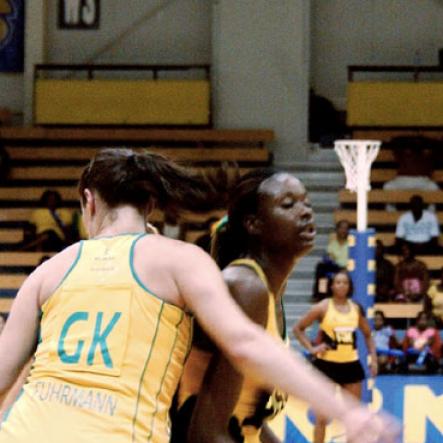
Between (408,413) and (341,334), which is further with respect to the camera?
(341,334)

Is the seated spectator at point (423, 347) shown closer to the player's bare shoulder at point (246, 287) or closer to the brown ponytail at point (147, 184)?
the player's bare shoulder at point (246, 287)

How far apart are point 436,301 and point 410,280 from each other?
47 cm

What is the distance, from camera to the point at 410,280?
46.2ft

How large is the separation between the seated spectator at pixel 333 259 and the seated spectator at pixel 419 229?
2.33ft

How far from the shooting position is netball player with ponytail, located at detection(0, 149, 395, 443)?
9.30 ft

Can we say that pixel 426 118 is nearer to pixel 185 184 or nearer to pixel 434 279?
pixel 434 279

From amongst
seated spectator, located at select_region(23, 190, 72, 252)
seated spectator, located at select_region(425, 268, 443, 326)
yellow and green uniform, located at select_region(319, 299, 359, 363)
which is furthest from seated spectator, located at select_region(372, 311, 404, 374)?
seated spectator, located at select_region(23, 190, 72, 252)

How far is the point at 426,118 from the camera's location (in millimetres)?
17625

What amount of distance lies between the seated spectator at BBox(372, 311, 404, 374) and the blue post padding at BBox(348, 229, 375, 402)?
717 mm

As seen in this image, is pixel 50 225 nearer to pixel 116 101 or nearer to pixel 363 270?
pixel 116 101

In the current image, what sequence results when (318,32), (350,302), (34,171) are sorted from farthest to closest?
(318,32), (34,171), (350,302)

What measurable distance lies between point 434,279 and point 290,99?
412 cm

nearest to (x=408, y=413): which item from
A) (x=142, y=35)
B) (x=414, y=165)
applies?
(x=414, y=165)

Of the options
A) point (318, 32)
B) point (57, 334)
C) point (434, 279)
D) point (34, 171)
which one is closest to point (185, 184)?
point (57, 334)
